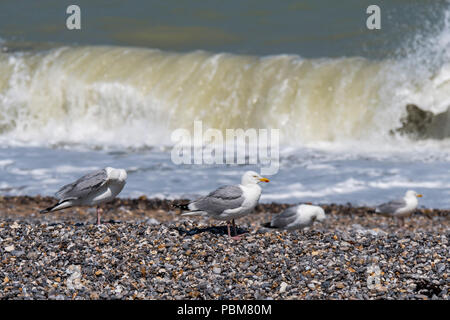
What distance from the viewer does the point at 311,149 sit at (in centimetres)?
2244

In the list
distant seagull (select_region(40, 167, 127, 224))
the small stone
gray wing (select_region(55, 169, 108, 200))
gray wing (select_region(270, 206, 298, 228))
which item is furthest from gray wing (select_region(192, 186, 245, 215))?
the small stone

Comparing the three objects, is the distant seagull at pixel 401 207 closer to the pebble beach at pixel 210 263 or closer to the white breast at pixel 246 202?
the pebble beach at pixel 210 263

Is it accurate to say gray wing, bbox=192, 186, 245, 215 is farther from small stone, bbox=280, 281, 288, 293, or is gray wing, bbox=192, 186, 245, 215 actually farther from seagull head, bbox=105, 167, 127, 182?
small stone, bbox=280, 281, 288, 293

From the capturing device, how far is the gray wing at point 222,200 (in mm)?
7531

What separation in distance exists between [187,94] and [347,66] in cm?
726

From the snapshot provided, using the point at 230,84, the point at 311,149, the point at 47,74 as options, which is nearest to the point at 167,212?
the point at 311,149
